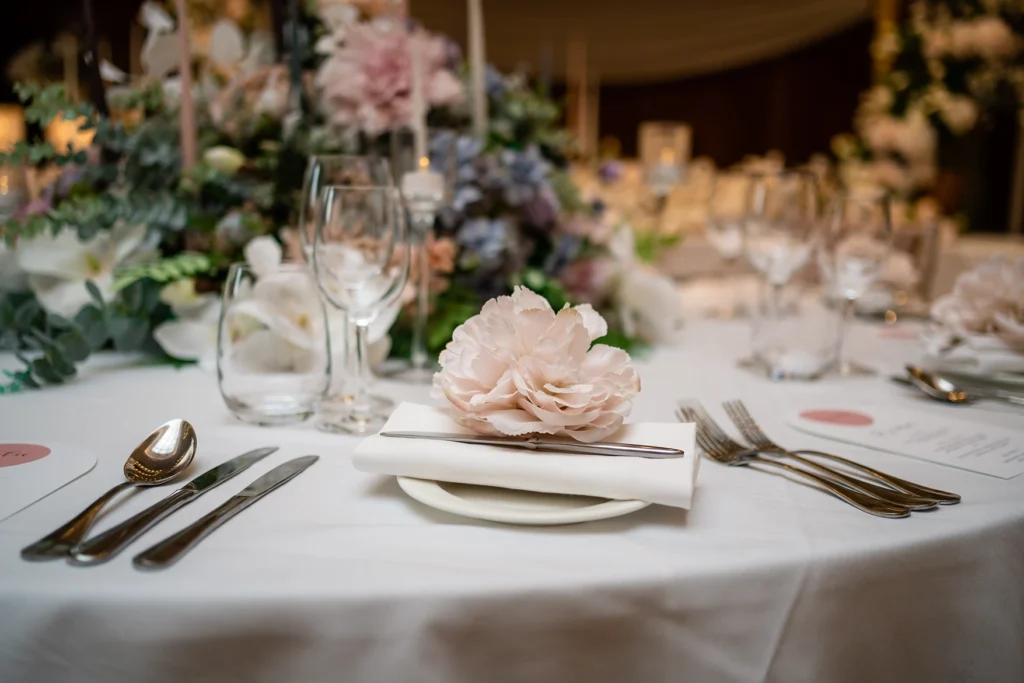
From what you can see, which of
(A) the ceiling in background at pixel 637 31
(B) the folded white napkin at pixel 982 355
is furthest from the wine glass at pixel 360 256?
(A) the ceiling in background at pixel 637 31

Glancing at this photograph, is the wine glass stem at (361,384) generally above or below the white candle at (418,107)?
below

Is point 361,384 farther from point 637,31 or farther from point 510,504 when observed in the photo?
point 637,31

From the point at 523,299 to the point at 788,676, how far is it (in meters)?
0.37

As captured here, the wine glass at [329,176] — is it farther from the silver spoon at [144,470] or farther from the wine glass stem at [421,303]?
the silver spoon at [144,470]

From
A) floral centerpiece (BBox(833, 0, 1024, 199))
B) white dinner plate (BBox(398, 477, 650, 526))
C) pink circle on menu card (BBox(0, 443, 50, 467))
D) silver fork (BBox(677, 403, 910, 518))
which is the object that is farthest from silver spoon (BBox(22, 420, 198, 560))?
floral centerpiece (BBox(833, 0, 1024, 199))

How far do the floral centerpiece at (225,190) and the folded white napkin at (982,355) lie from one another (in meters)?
0.50

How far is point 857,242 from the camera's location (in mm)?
1228

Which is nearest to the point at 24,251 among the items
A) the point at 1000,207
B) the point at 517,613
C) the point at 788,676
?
the point at 517,613

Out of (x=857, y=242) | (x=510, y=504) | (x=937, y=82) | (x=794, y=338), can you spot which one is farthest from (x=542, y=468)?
(x=937, y=82)

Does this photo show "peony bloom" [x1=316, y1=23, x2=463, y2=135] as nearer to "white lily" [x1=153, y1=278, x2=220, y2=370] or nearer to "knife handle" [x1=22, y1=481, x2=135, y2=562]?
"white lily" [x1=153, y1=278, x2=220, y2=370]

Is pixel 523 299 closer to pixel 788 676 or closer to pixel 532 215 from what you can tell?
pixel 788 676

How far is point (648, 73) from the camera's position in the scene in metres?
10.5

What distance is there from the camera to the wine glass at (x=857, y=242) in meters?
1.21

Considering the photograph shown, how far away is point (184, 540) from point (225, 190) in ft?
2.99
